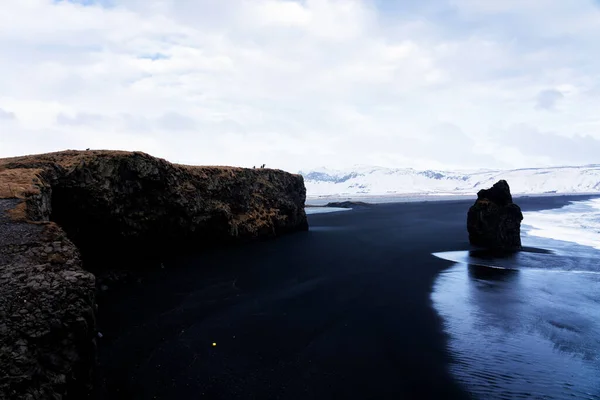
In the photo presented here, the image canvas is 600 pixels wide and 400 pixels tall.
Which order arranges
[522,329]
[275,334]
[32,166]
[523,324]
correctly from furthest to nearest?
[32,166] → [523,324] → [522,329] → [275,334]

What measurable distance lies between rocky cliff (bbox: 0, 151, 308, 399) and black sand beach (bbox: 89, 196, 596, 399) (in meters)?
2.25

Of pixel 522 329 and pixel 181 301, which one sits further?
pixel 181 301

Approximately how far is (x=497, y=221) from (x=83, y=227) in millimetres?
30728

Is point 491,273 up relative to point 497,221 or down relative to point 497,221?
down

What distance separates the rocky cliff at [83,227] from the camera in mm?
7547

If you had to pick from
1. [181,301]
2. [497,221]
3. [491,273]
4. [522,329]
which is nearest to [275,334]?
[181,301]

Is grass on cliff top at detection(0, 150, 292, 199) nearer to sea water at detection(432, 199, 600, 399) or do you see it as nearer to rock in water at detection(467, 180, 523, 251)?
sea water at detection(432, 199, 600, 399)

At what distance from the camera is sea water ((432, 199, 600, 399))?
9695 millimetres

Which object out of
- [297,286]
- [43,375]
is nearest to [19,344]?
[43,375]

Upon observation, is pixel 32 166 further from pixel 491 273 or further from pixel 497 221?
pixel 497 221

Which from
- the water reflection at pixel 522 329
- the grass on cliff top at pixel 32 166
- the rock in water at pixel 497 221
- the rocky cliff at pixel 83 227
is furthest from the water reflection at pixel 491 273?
the grass on cliff top at pixel 32 166

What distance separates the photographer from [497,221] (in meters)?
30.5

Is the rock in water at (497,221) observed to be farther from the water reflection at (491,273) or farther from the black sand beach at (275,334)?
the black sand beach at (275,334)

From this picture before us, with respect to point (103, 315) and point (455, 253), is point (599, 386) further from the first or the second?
point (455, 253)
